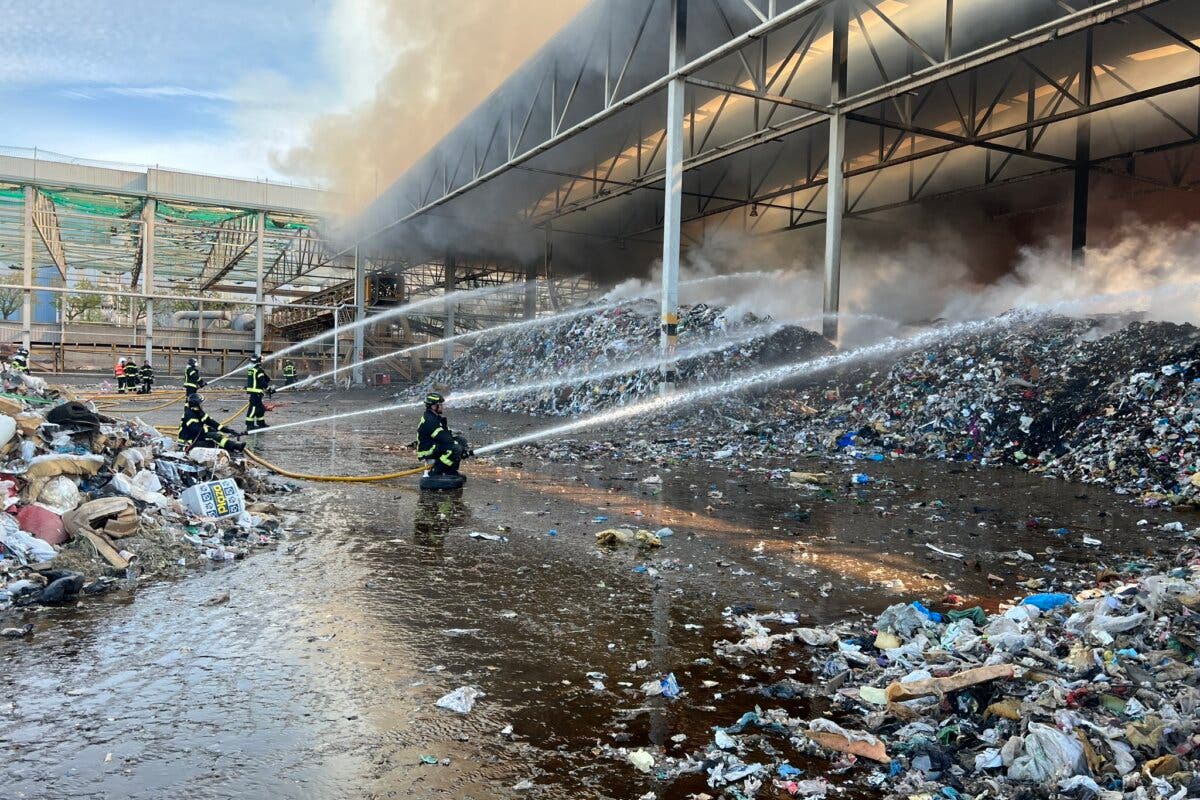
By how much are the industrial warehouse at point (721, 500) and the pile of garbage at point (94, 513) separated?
0.11 feet

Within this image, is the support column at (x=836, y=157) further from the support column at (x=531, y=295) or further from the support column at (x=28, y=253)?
the support column at (x=28, y=253)

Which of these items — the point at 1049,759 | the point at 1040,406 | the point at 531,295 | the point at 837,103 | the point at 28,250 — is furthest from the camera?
the point at 531,295

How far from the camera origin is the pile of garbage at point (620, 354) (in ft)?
47.5

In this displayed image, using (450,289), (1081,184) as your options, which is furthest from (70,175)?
(1081,184)

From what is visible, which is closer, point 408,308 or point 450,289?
point 408,308

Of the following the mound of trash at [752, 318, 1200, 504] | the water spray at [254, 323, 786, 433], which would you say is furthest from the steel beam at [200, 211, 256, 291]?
the mound of trash at [752, 318, 1200, 504]

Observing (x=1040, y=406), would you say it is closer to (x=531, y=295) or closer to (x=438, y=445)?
(x=438, y=445)

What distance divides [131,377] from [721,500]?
63.5ft

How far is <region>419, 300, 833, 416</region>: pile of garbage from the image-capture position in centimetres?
1449

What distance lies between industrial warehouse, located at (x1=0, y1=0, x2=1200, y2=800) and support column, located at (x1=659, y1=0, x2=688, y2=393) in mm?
90

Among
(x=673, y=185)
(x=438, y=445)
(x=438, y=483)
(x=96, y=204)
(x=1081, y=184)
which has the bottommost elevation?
(x=438, y=483)

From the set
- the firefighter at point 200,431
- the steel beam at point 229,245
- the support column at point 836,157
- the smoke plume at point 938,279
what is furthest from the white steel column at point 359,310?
the firefighter at point 200,431

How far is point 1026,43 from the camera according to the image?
10.3 metres

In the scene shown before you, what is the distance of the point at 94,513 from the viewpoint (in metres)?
4.91
